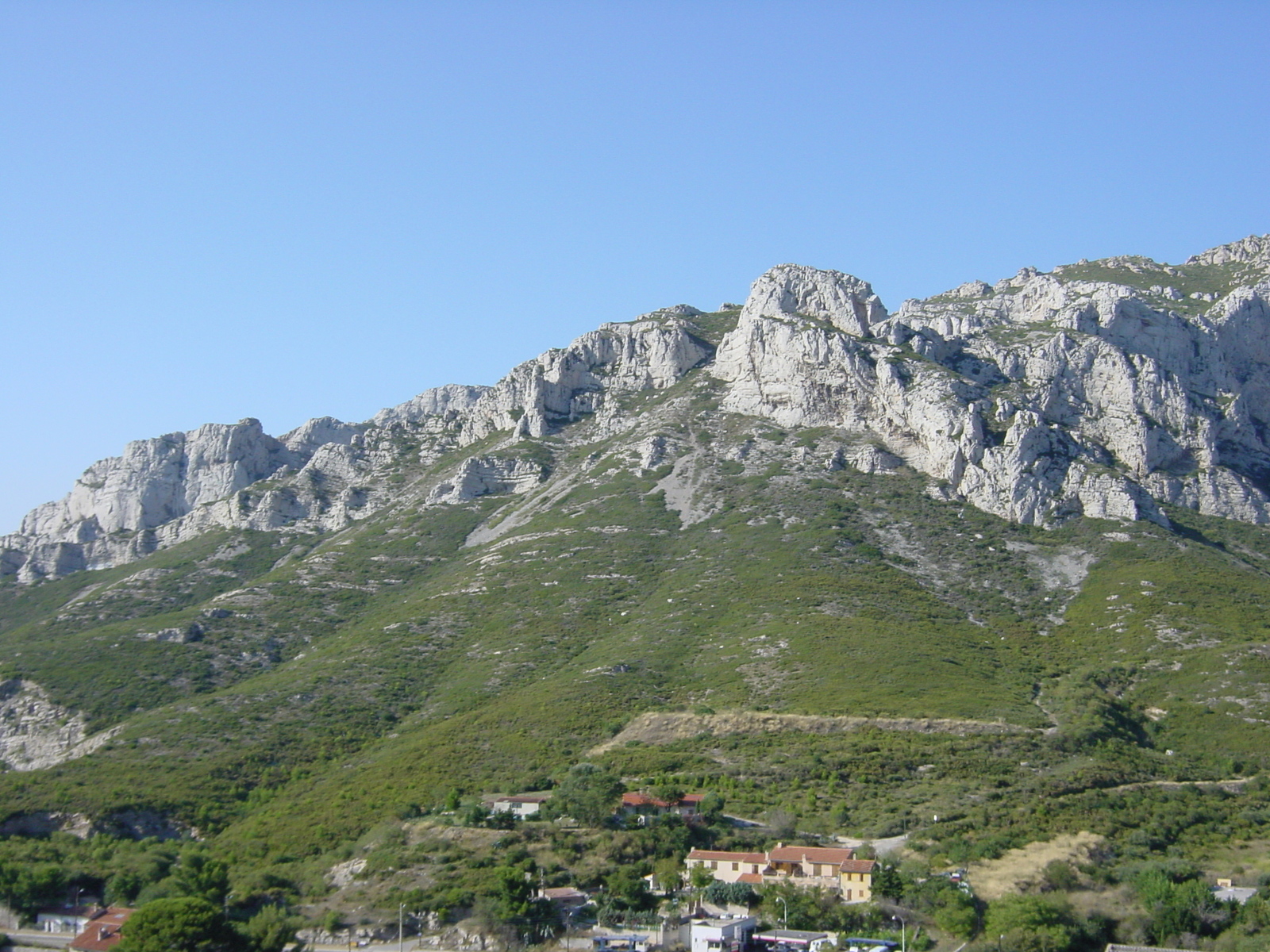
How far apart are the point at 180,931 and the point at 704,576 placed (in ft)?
239

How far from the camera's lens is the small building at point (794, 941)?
59812 millimetres

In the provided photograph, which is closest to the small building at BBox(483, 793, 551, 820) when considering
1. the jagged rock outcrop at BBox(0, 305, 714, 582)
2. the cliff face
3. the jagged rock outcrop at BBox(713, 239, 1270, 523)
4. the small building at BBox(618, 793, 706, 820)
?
the small building at BBox(618, 793, 706, 820)

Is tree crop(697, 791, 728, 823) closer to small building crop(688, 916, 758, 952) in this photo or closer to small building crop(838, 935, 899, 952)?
small building crop(688, 916, 758, 952)

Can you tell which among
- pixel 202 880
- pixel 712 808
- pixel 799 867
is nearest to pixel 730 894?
pixel 799 867

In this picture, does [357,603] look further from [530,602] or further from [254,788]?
[254,788]

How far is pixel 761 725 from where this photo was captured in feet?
296

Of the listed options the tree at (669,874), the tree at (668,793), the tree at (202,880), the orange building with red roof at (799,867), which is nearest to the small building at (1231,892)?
→ the orange building with red roof at (799,867)

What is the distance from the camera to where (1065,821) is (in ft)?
237

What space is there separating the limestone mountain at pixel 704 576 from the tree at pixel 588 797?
6.90 m

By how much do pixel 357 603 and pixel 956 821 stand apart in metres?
77.2

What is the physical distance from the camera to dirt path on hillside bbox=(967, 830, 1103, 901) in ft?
211

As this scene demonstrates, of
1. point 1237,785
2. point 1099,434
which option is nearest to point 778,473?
point 1099,434

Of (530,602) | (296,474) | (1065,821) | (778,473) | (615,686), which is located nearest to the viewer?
(1065,821)

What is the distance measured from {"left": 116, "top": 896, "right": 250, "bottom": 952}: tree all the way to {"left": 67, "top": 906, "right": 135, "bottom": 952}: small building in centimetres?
103
